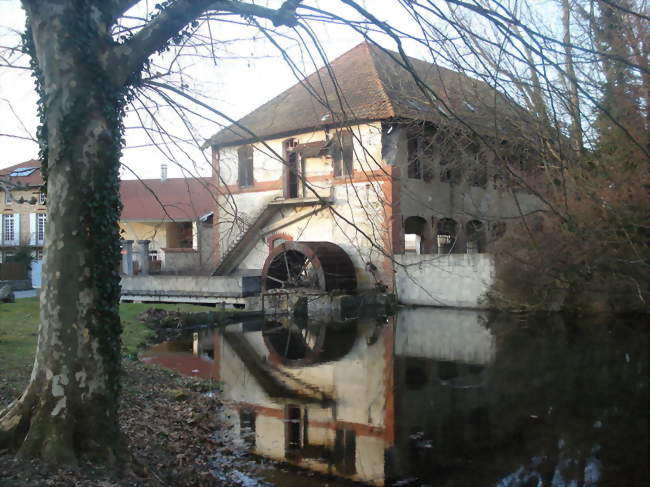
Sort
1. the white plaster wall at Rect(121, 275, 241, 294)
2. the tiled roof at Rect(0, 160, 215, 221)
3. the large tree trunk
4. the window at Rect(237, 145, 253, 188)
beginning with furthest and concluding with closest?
the tiled roof at Rect(0, 160, 215, 221)
the window at Rect(237, 145, 253, 188)
the white plaster wall at Rect(121, 275, 241, 294)
the large tree trunk

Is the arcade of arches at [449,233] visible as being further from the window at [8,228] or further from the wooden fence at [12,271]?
the window at [8,228]

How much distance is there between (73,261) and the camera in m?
4.49

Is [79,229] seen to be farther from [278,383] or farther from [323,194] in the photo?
[323,194]

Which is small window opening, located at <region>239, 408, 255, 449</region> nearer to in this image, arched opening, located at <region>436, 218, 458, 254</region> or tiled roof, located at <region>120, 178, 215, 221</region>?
arched opening, located at <region>436, 218, 458, 254</region>

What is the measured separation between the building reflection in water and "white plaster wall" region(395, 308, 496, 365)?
6 centimetres

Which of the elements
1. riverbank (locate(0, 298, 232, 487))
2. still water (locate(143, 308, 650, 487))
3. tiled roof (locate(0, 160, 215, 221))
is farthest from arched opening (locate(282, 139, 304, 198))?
riverbank (locate(0, 298, 232, 487))

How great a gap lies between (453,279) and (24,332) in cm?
1230

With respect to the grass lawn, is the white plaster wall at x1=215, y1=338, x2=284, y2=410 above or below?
below

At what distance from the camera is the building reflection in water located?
5945 mm

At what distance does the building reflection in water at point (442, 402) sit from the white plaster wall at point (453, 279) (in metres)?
4.13

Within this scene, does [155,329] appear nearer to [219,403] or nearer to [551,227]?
[219,403]

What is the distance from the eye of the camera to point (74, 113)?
14.9ft

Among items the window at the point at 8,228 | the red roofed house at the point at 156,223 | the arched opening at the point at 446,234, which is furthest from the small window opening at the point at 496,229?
the window at the point at 8,228

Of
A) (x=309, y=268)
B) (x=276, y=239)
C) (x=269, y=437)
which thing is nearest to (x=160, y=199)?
(x=276, y=239)
